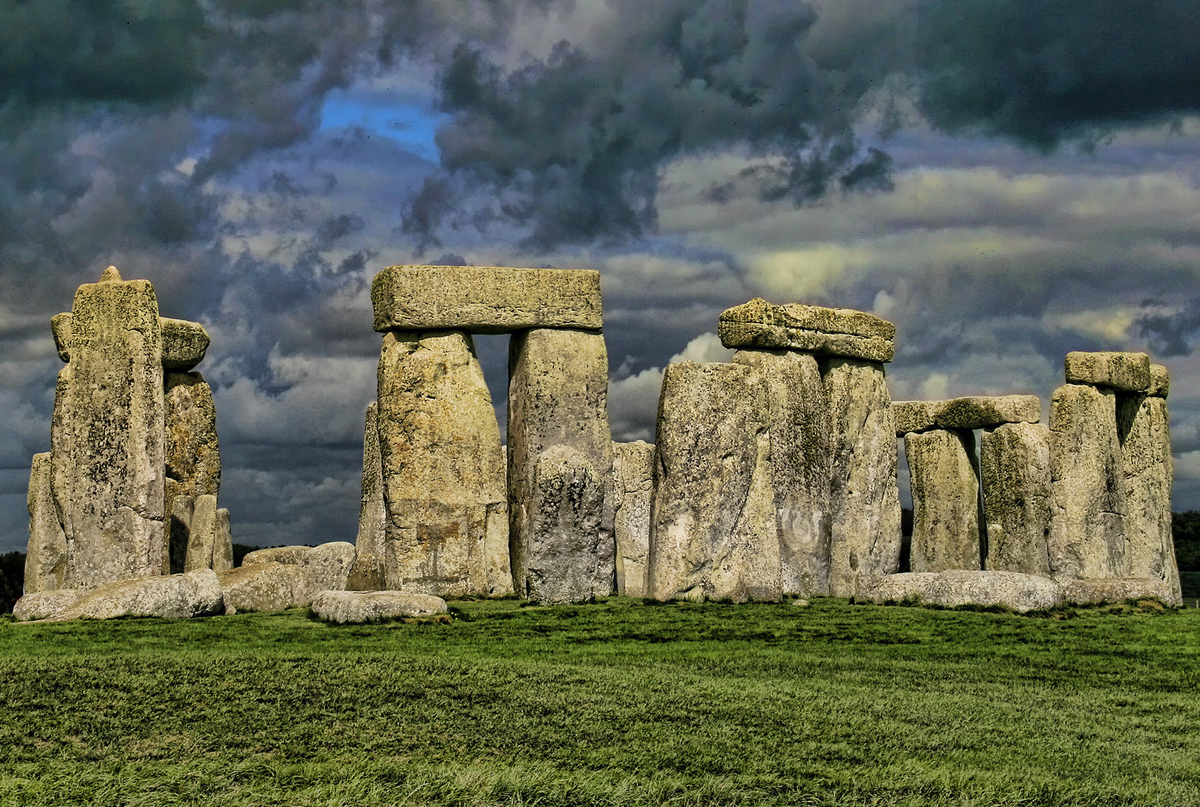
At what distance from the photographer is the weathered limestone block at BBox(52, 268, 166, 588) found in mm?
14562

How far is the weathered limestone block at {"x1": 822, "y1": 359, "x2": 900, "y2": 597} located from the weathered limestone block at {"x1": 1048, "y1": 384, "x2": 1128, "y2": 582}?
2.23 meters

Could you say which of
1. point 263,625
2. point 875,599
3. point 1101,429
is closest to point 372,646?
point 263,625

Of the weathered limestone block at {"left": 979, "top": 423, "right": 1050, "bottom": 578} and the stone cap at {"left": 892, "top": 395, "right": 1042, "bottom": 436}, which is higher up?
the stone cap at {"left": 892, "top": 395, "right": 1042, "bottom": 436}

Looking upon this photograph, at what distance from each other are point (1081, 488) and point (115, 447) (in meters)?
12.8

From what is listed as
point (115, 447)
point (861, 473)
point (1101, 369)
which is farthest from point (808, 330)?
point (115, 447)

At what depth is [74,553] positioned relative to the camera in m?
14.7

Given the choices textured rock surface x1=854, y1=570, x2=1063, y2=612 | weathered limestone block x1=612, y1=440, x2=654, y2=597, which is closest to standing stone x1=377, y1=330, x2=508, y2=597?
weathered limestone block x1=612, y1=440, x2=654, y2=597

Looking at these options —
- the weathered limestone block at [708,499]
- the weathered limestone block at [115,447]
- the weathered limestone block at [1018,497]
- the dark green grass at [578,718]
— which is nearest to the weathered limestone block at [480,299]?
the weathered limestone block at [708,499]

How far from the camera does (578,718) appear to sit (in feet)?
25.4

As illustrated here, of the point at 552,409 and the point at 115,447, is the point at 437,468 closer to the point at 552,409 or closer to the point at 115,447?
the point at 552,409

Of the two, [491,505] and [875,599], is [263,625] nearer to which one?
[491,505]

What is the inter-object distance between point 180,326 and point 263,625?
23.0ft

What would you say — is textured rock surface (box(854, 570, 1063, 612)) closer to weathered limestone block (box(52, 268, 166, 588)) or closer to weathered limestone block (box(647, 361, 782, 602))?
weathered limestone block (box(647, 361, 782, 602))

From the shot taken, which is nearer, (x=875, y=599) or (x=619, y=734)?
(x=619, y=734)
